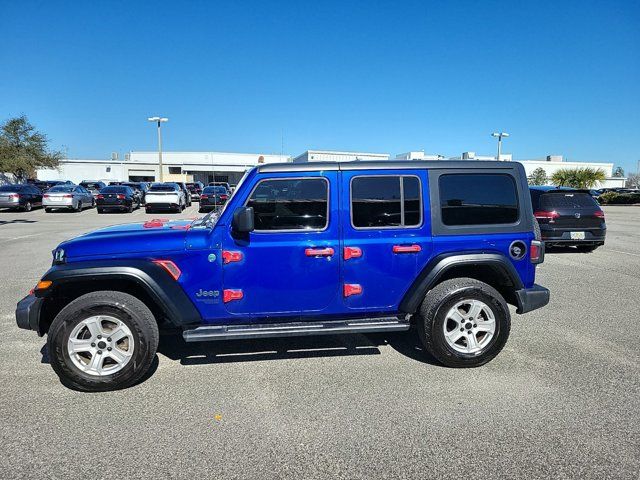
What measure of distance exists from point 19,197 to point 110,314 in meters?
23.1

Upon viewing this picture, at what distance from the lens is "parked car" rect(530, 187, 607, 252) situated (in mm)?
9562

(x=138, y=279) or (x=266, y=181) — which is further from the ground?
(x=266, y=181)

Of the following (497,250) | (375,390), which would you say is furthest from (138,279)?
(497,250)

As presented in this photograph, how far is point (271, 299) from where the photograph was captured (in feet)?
12.2

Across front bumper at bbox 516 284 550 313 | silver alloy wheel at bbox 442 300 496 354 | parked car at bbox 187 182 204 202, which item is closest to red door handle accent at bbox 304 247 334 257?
silver alloy wheel at bbox 442 300 496 354

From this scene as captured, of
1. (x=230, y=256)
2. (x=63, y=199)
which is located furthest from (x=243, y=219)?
(x=63, y=199)

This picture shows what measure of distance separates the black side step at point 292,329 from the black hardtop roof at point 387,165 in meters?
1.45

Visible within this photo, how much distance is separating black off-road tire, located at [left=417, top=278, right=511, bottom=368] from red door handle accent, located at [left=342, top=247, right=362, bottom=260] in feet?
2.62

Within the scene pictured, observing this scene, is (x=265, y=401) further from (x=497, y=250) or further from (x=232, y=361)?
(x=497, y=250)

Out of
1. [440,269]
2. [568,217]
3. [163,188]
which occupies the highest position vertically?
→ [163,188]

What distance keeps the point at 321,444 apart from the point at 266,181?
223 centimetres

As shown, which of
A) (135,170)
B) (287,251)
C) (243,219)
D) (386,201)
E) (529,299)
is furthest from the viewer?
(135,170)

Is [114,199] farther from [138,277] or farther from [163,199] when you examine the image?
[138,277]

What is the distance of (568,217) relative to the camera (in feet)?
31.5
